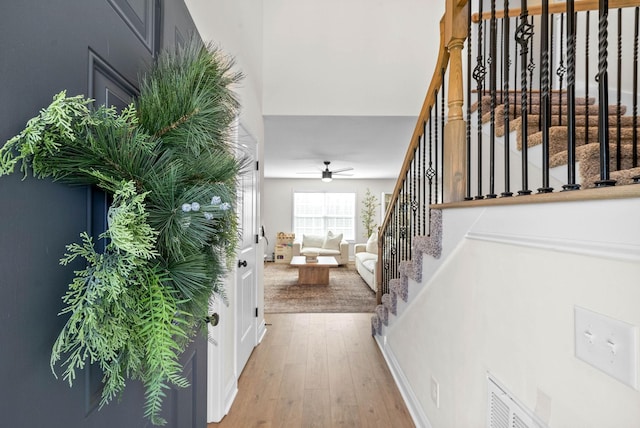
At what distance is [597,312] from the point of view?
0.74 m

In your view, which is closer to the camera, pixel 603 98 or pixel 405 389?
pixel 603 98

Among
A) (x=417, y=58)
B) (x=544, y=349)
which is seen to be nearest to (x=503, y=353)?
(x=544, y=349)

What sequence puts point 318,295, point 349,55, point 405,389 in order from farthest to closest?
point 318,295 < point 349,55 < point 405,389

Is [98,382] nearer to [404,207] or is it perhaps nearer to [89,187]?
[89,187]

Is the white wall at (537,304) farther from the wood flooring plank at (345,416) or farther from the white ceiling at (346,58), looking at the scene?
the white ceiling at (346,58)

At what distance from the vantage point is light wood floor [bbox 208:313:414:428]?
1.99 m

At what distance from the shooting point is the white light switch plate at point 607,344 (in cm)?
66

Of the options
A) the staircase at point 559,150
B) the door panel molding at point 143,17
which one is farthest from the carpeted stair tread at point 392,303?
the door panel molding at point 143,17

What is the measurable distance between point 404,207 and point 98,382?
8.23 feet

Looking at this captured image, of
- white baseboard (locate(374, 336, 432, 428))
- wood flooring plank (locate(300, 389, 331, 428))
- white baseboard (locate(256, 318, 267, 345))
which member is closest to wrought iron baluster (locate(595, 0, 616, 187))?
white baseboard (locate(374, 336, 432, 428))

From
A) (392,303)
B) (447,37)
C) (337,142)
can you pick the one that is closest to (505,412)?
(392,303)

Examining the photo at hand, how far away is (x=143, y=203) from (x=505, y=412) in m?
1.32

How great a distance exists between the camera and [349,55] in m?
3.34

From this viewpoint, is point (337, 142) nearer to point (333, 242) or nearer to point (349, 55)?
point (349, 55)
